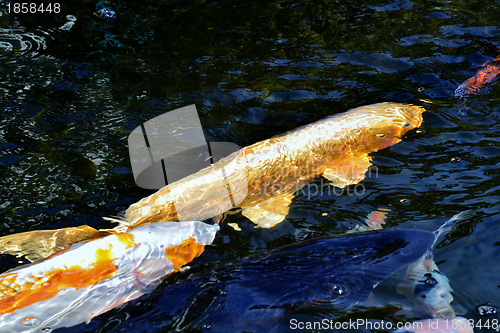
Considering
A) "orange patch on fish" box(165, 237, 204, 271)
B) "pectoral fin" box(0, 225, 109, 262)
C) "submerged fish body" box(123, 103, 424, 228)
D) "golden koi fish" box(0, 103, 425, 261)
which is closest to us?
"pectoral fin" box(0, 225, 109, 262)

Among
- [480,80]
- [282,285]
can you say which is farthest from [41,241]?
[480,80]

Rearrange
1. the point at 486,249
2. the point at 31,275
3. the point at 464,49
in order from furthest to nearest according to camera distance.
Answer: the point at 464,49, the point at 486,249, the point at 31,275

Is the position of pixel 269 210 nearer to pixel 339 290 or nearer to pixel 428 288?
pixel 339 290

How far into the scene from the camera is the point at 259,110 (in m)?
5.42

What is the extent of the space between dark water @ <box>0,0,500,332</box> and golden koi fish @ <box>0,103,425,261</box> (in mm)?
208

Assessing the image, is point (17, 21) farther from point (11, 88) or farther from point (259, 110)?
point (259, 110)

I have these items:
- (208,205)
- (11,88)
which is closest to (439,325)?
(208,205)

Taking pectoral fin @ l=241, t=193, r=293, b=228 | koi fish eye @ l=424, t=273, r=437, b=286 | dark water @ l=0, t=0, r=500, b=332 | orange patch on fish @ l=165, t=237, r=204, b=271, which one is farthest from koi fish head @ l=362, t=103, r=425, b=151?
orange patch on fish @ l=165, t=237, r=204, b=271

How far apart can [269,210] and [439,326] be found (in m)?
1.81

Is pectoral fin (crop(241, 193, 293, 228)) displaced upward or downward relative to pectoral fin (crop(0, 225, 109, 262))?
downward

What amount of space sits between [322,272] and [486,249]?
54.5 inches

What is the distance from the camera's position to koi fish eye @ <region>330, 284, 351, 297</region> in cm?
302

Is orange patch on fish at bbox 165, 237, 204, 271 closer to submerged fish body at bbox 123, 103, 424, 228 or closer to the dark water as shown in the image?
the dark water

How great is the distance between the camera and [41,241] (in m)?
3.42
